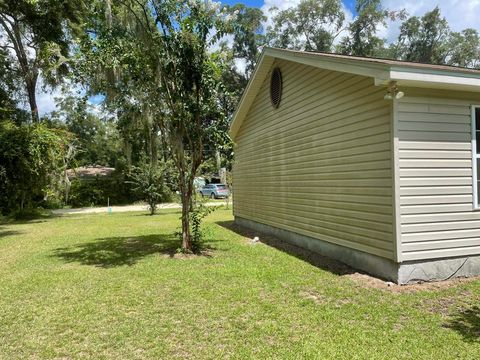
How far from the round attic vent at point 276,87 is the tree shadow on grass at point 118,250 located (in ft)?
13.4

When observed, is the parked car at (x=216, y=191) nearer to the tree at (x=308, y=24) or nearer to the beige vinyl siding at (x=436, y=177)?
the tree at (x=308, y=24)

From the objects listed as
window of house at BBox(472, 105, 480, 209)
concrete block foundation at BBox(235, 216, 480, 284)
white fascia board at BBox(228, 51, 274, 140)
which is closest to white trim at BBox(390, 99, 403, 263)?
concrete block foundation at BBox(235, 216, 480, 284)

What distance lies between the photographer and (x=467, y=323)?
388 cm

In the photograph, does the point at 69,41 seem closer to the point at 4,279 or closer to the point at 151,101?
the point at 151,101

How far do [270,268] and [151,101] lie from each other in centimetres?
386

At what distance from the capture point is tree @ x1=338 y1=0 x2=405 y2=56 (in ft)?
108

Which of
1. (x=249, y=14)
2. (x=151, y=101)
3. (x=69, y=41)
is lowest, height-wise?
(x=151, y=101)

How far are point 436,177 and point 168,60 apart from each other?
4.97 metres

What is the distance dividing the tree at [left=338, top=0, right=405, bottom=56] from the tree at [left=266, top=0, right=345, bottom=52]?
51.7 inches

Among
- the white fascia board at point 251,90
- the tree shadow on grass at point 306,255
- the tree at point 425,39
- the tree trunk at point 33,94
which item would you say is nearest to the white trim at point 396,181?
the tree shadow on grass at point 306,255

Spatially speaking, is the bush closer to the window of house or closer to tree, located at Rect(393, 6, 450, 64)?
the window of house

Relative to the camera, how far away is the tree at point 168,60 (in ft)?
23.3

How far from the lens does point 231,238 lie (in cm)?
988

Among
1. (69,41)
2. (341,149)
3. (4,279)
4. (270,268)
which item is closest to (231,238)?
(270,268)
